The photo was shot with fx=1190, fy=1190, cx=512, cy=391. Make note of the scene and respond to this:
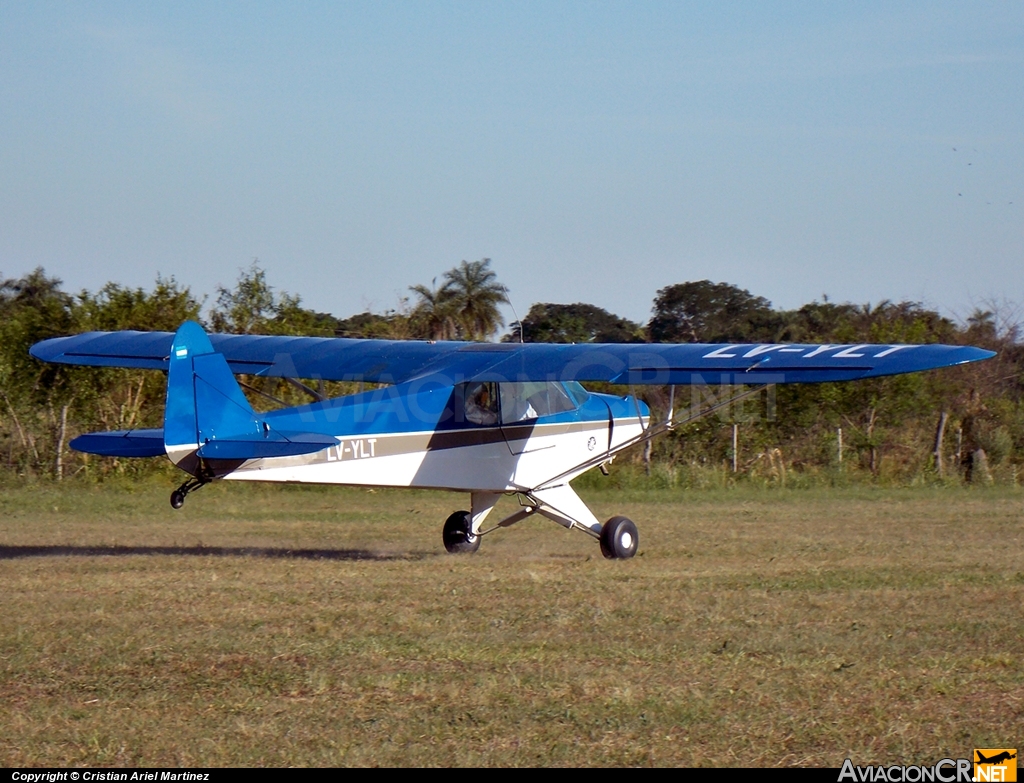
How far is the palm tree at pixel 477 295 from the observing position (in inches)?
1804

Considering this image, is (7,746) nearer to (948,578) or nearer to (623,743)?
(623,743)

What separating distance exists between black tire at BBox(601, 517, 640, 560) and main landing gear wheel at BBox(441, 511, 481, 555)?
53.1 inches

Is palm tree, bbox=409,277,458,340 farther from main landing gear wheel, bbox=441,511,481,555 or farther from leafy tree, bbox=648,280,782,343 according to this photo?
main landing gear wheel, bbox=441,511,481,555

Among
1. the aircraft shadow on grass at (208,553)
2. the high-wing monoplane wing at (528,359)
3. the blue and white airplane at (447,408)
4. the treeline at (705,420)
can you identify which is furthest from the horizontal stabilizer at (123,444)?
the treeline at (705,420)

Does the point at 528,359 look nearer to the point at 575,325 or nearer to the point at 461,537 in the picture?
the point at 461,537

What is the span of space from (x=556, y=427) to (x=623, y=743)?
6.75 meters

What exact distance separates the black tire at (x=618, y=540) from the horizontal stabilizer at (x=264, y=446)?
119 inches

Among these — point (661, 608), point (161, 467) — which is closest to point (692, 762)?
point (661, 608)

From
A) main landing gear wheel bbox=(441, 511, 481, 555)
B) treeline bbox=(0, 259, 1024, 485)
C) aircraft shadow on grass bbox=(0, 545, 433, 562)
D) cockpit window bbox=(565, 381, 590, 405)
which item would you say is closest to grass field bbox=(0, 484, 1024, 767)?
aircraft shadow on grass bbox=(0, 545, 433, 562)

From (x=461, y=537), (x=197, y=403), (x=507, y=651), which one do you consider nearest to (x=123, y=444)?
(x=197, y=403)

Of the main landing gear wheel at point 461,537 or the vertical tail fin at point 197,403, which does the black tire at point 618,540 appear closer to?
the main landing gear wheel at point 461,537

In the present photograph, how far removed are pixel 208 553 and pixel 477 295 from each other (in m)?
35.7

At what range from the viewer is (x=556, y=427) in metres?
11.5

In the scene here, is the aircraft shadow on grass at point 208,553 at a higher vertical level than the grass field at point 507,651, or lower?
lower
